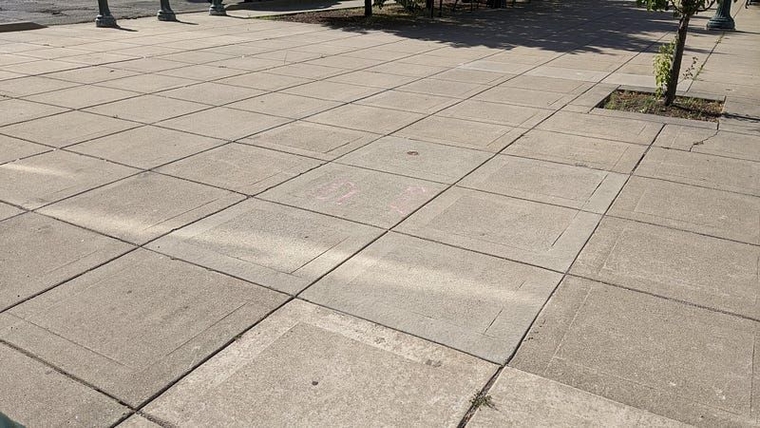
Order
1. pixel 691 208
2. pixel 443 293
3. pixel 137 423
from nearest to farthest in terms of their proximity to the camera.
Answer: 1. pixel 137 423
2. pixel 443 293
3. pixel 691 208

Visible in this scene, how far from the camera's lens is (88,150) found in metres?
7.07

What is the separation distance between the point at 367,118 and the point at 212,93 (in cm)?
274

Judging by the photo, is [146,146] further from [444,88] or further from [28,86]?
[444,88]

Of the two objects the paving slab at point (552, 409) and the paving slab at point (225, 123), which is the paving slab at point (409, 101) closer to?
the paving slab at point (225, 123)

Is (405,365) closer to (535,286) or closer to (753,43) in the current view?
(535,286)

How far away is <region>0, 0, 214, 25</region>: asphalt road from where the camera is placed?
18.6 metres

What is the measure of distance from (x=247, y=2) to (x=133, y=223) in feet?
65.0

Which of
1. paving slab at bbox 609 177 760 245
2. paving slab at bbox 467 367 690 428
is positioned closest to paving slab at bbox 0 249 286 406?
paving slab at bbox 467 367 690 428

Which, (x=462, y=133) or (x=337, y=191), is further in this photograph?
(x=462, y=133)

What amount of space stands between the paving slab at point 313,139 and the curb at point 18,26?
468 inches

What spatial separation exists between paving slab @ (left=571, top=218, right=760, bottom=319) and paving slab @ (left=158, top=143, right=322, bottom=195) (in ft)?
9.74

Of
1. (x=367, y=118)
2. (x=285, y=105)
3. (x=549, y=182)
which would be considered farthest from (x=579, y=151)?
(x=285, y=105)

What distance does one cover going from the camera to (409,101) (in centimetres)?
948

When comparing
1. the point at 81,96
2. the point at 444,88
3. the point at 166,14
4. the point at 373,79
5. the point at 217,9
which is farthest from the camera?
the point at 217,9
